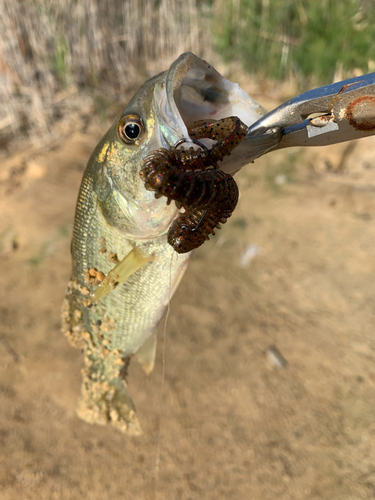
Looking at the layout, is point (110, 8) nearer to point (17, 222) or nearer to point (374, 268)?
point (17, 222)

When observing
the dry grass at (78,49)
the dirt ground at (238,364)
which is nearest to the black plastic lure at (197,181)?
the dirt ground at (238,364)

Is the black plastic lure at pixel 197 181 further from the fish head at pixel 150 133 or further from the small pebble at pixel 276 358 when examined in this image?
the small pebble at pixel 276 358

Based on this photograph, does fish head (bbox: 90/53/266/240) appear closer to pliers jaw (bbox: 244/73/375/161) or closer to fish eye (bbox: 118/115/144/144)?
fish eye (bbox: 118/115/144/144)

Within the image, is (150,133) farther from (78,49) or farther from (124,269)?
(78,49)

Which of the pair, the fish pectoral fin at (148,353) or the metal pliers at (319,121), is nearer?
the metal pliers at (319,121)

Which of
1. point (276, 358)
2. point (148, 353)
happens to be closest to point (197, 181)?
point (148, 353)

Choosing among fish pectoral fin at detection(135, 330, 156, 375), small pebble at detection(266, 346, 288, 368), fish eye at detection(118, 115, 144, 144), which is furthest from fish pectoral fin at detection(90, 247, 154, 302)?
small pebble at detection(266, 346, 288, 368)
